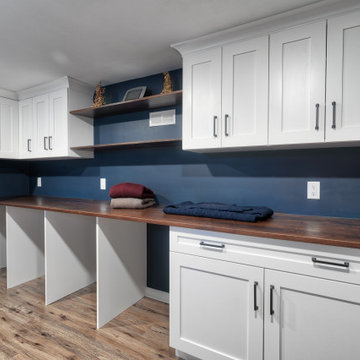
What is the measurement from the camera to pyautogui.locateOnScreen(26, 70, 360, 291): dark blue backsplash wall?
65.9 inches

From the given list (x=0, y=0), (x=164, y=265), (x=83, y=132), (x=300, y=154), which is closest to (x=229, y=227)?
(x=300, y=154)

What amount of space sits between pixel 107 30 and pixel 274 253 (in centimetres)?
173

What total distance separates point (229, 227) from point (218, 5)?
126cm

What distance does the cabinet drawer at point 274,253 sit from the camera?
114cm

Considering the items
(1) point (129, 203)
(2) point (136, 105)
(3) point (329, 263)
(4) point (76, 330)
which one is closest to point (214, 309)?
(3) point (329, 263)

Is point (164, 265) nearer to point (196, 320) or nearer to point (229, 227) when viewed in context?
point (196, 320)

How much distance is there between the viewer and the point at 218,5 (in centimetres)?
143

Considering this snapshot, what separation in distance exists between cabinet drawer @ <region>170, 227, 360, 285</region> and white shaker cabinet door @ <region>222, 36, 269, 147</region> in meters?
0.64

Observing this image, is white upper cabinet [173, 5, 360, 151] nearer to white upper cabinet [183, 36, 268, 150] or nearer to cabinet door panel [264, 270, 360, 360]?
white upper cabinet [183, 36, 268, 150]

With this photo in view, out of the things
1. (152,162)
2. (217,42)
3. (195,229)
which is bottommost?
(195,229)

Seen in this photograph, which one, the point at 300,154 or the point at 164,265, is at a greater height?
the point at 300,154

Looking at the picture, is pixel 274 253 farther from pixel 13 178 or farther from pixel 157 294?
pixel 13 178

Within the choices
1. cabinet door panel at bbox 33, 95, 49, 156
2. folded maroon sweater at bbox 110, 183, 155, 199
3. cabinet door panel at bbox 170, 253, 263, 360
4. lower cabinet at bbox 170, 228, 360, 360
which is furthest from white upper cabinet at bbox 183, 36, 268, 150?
cabinet door panel at bbox 33, 95, 49, 156

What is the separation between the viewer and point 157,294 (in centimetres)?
237
